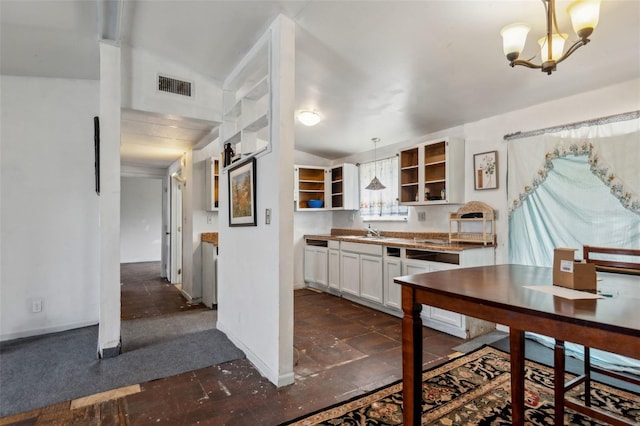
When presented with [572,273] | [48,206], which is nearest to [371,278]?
[572,273]

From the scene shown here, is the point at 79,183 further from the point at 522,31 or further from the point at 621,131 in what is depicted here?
the point at 621,131

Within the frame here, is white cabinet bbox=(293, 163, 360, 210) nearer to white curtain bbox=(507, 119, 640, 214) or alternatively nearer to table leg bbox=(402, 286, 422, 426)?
white curtain bbox=(507, 119, 640, 214)

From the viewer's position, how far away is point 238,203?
307cm

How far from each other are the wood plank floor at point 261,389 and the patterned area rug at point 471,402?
141 millimetres

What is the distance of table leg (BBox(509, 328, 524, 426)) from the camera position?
173cm

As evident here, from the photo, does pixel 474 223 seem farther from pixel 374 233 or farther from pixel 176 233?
pixel 176 233

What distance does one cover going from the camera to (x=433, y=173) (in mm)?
4109

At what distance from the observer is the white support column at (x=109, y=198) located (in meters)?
2.84

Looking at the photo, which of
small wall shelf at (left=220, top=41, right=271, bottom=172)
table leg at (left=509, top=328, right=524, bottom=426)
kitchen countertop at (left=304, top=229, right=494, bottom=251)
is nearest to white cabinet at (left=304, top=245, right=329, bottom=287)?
kitchen countertop at (left=304, top=229, right=494, bottom=251)

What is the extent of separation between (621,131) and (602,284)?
1.78 metres

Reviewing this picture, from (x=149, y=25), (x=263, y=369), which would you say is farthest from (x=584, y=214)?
(x=149, y=25)

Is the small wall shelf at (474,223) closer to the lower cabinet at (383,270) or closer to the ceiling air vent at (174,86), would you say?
the lower cabinet at (383,270)

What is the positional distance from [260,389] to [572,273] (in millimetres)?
2018

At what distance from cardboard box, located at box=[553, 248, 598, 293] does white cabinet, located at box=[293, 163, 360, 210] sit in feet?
12.9
